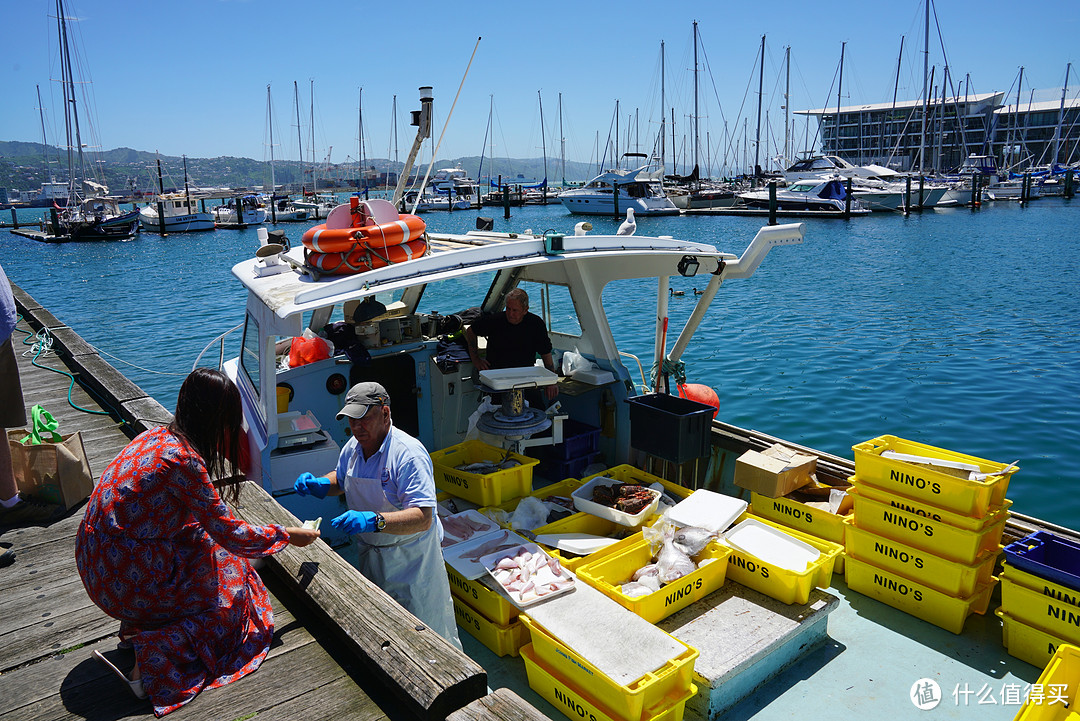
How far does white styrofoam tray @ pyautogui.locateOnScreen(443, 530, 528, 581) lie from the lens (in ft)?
13.4

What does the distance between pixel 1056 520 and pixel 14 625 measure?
897cm

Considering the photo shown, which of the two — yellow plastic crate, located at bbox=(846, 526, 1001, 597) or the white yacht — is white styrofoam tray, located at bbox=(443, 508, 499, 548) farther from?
the white yacht

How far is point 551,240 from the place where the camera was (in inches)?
191

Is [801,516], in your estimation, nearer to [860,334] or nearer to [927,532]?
[927,532]

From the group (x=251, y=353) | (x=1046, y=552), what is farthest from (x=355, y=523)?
(x=1046, y=552)

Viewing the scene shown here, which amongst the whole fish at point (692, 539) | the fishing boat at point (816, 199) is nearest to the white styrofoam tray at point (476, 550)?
the whole fish at point (692, 539)

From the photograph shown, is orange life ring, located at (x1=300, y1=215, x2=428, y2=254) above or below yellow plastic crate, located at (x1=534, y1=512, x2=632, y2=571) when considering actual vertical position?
above

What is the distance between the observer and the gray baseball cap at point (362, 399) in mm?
3074

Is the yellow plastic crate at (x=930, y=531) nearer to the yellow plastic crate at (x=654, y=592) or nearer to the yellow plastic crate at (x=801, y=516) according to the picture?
the yellow plastic crate at (x=801, y=516)

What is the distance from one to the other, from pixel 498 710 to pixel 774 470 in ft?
11.8

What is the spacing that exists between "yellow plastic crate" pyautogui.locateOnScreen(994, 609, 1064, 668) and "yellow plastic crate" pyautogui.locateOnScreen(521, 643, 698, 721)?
75.6 inches

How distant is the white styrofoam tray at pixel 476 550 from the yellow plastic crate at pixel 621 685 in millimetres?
676

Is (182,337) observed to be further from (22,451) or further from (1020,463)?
(1020,463)

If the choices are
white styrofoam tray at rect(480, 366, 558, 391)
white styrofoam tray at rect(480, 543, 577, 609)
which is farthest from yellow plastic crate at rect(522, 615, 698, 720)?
white styrofoam tray at rect(480, 366, 558, 391)
